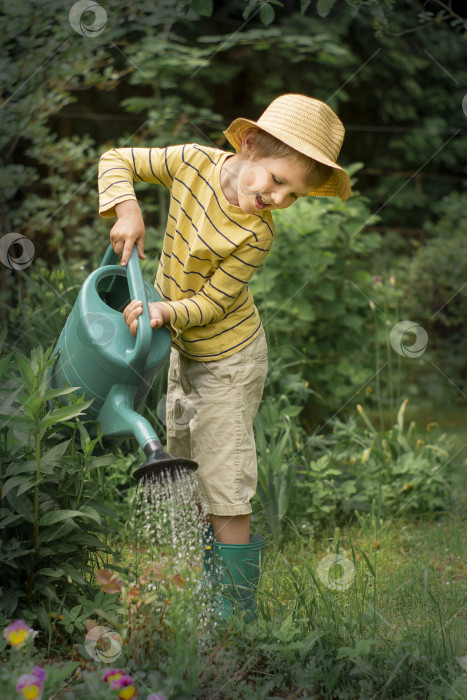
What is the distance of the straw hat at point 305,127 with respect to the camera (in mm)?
1669

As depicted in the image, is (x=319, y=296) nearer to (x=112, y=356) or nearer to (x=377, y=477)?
(x=377, y=477)

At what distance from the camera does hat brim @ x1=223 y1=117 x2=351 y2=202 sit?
1657 millimetres

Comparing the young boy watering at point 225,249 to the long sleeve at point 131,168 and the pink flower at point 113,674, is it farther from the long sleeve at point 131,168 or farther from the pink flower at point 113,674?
the pink flower at point 113,674

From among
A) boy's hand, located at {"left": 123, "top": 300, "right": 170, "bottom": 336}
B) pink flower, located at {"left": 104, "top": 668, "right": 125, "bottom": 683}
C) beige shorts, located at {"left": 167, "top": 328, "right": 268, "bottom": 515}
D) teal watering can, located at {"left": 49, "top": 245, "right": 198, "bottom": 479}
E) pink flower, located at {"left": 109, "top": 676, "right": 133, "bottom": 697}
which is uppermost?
boy's hand, located at {"left": 123, "top": 300, "right": 170, "bottom": 336}

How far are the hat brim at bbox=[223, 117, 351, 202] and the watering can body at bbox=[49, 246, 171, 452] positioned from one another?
408 mm

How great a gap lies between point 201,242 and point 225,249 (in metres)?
0.06

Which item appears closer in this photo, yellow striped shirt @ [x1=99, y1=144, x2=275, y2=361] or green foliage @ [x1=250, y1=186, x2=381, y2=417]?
yellow striped shirt @ [x1=99, y1=144, x2=275, y2=361]

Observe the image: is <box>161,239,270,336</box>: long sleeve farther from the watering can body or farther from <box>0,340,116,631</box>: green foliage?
<box>0,340,116,631</box>: green foliage

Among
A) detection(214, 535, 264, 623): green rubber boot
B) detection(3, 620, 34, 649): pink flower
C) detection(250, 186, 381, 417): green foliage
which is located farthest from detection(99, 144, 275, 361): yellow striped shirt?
detection(250, 186, 381, 417): green foliage

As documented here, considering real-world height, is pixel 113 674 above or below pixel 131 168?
below

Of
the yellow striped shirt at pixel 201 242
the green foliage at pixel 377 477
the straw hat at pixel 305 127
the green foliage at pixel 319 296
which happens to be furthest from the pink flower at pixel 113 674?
the green foliage at pixel 319 296

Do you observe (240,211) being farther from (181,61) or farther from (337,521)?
(181,61)

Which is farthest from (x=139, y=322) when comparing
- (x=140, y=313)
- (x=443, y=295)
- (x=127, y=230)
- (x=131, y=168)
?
(x=443, y=295)

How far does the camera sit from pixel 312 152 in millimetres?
1664
